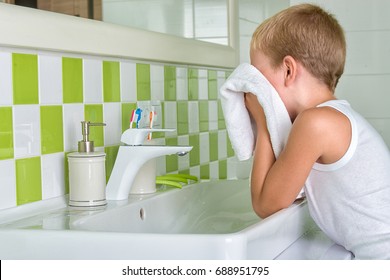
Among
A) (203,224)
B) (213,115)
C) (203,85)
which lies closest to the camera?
(203,224)

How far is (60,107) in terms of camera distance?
1380 mm

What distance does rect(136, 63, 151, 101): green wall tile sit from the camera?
1689 millimetres

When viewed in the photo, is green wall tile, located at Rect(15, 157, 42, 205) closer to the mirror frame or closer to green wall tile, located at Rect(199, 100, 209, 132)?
the mirror frame

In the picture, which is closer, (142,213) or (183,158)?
(142,213)

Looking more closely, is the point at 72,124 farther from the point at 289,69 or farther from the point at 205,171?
the point at 205,171

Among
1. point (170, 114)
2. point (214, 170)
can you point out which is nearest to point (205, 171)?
point (214, 170)

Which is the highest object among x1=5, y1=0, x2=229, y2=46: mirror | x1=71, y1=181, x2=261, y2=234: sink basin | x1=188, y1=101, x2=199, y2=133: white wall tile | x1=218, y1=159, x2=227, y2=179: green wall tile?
x1=5, y1=0, x2=229, y2=46: mirror

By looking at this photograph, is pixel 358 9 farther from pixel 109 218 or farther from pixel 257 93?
pixel 109 218

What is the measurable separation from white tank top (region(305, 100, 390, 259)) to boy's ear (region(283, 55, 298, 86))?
0.09 metres

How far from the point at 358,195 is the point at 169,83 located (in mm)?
696

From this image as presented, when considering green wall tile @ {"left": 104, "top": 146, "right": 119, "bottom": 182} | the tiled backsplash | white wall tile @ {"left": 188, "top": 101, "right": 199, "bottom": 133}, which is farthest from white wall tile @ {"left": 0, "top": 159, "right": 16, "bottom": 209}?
white wall tile @ {"left": 188, "top": 101, "right": 199, "bottom": 133}

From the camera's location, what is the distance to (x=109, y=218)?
129cm

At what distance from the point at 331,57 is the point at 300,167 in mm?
245
